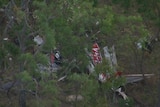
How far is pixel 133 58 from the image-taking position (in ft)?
46.6

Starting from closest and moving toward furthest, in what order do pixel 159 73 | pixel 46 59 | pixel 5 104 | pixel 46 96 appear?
pixel 46 59
pixel 46 96
pixel 5 104
pixel 159 73

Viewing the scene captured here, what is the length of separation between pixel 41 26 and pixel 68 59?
4.38ft

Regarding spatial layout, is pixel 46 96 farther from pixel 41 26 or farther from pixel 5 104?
pixel 5 104

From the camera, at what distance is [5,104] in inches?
434

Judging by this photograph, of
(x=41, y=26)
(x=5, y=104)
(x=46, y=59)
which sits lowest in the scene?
(x=5, y=104)

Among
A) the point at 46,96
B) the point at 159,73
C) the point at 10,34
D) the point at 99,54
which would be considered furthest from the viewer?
the point at 159,73

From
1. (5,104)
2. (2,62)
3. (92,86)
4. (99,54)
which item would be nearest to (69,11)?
(92,86)

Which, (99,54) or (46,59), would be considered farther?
(99,54)

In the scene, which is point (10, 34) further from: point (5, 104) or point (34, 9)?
point (5, 104)

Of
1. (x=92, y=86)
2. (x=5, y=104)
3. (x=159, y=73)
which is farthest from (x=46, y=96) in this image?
(x=159, y=73)

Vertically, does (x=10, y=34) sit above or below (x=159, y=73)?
above

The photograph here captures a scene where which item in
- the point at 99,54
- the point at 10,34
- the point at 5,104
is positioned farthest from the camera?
the point at 5,104

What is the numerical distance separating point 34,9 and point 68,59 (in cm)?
114

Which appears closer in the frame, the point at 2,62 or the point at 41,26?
the point at 41,26
